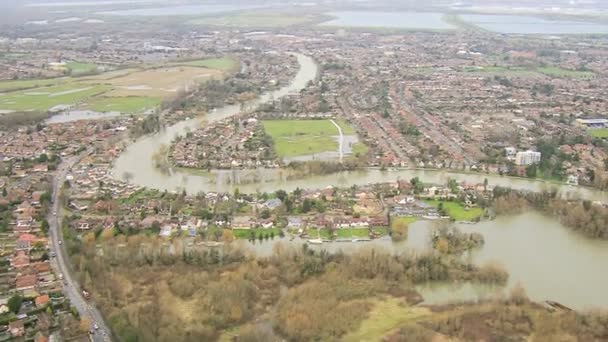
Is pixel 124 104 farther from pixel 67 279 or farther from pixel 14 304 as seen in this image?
pixel 14 304

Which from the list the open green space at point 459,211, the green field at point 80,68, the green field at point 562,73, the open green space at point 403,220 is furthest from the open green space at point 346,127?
the green field at point 80,68

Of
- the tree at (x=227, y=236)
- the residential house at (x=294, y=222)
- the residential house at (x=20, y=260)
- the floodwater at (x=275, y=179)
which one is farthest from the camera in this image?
the floodwater at (x=275, y=179)

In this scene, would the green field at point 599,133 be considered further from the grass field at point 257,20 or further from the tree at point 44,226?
the grass field at point 257,20

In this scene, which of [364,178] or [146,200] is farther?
[364,178]

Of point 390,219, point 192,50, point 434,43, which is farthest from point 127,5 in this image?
point 390,219

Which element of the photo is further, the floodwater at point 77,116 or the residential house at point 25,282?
the floodwater at point 77,116

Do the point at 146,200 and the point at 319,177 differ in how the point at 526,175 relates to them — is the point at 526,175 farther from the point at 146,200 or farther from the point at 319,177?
the point at 146,200
